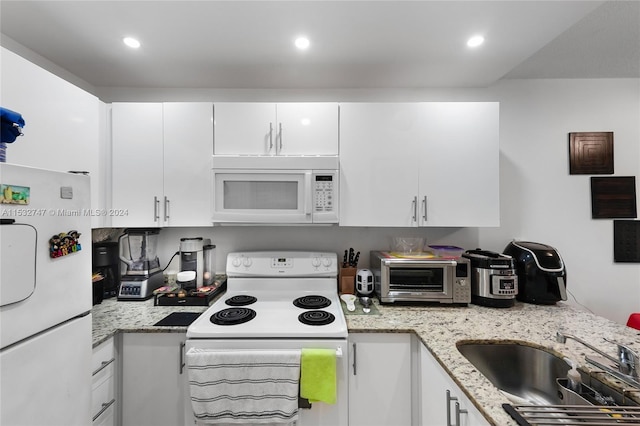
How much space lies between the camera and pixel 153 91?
2.08 meters

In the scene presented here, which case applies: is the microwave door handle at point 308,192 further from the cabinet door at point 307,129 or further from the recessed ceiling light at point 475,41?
the recessed ceiling light at point 475,41

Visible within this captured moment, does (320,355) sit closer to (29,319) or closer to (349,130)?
(29,319)

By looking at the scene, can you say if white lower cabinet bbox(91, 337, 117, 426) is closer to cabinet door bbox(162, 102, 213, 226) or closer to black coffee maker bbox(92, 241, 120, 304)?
black coffee maker bbox(92, 241, 120, 304)

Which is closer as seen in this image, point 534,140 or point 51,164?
point 51,164

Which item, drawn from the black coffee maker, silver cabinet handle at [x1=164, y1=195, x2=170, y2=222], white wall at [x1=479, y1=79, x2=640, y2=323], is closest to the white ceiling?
white wall at [x1=479, y1=79, x2=640, y2=323]

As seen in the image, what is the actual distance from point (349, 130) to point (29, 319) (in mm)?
1735

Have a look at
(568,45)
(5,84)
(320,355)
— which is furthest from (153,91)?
(568,45)

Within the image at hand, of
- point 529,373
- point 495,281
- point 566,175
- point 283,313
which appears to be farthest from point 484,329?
point 566,175

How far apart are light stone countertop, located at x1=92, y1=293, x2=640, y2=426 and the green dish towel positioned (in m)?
0.22

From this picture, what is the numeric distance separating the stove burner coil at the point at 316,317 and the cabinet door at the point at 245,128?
1070 millimetres

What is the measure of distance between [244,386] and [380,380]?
0.73m

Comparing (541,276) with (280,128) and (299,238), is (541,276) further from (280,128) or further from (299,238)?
(280,128)

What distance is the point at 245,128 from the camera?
5.73ft

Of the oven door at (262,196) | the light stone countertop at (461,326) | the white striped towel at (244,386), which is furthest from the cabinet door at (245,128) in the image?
the white striped towel at (244,386)
